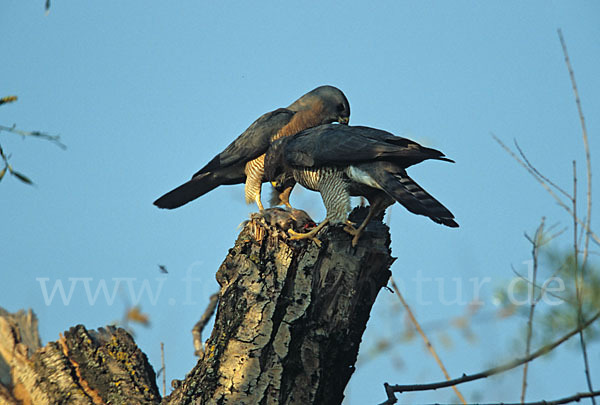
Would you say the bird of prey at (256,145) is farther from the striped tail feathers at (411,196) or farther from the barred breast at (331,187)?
the striped tail feathers at (411,196)

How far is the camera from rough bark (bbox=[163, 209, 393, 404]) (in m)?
3.46

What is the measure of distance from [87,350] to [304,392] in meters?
1.60

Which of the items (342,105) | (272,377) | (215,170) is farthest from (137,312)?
(342,105)

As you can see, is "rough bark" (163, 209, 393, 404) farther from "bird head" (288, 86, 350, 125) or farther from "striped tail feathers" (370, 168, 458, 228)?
"bird head" (288, 86, 350, 125)

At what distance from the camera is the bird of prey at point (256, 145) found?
290 inches

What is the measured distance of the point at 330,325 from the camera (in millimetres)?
3564

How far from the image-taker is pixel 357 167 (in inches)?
205

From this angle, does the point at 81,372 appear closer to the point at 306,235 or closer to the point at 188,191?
the point at 306,235

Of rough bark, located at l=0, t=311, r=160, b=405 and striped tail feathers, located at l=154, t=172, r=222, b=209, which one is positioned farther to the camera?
striped tail feathers, located at l=154, t=172, r=222, b=209

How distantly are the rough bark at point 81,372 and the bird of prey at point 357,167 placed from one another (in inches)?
58.9

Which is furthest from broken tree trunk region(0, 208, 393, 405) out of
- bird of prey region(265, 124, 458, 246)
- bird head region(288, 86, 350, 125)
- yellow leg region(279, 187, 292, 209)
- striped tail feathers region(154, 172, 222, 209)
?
bird head region(288, 86, 350, 125)

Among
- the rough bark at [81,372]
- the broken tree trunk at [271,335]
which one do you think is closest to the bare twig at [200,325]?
the rough bark at [81,372]

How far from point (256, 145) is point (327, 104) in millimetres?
1084

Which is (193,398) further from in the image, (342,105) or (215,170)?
(342,105)
